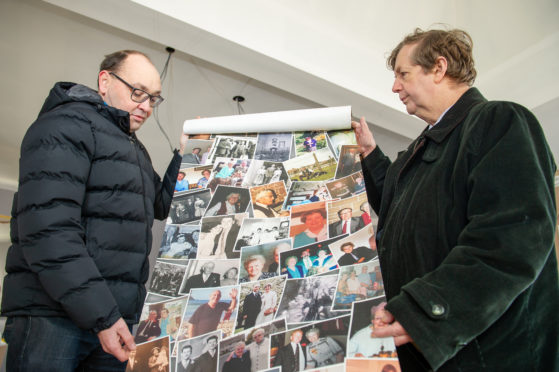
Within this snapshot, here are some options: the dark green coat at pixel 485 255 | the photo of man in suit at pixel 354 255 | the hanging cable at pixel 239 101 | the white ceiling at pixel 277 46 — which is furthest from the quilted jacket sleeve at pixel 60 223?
the hanging cable at pixel 239 101

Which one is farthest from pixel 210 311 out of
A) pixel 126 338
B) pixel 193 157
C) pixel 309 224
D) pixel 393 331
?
pixel 193 157

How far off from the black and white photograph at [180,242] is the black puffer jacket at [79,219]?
7 centimetres

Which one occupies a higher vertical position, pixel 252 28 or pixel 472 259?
pixel 252 28

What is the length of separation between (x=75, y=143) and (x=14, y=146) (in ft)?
14.8

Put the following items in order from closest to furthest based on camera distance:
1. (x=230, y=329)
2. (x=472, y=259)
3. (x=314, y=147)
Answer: (x=472, y=259) → (x=230, y=329) → (x=314, y=147)

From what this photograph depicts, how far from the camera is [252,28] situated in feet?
7.97

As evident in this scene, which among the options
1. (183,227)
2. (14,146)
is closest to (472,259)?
(183,227)

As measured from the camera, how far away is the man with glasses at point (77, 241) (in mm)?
861

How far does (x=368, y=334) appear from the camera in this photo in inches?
29.4

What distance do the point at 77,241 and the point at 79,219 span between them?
0.21 feet

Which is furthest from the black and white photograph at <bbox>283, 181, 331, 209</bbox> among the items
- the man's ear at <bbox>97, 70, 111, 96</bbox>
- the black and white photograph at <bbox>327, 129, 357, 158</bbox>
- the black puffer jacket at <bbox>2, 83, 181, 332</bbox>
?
the man's ear at <bbox>97, 70, 111, 96</bbox>

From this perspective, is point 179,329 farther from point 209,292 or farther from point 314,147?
point 314,147

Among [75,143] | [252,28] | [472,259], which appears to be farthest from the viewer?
[252,28]

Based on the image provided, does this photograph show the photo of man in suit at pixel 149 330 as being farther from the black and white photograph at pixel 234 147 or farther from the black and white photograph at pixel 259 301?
the black and white photograph at pixel 234 147
